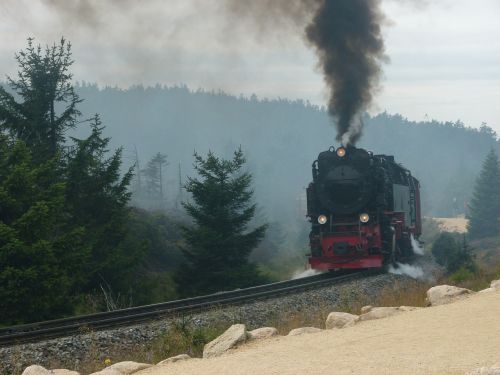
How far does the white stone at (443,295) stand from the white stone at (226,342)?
5211mm

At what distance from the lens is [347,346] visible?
33.6ft

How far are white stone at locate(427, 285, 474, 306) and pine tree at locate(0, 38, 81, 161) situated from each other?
15.0 metres

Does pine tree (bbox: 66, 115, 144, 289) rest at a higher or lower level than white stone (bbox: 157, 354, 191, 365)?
higher

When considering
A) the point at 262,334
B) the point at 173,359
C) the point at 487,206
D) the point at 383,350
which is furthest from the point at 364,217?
the point at 487,206

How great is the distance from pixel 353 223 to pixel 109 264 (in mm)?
8658

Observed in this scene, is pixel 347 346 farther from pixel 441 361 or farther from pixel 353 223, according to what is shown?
pixel 353 223

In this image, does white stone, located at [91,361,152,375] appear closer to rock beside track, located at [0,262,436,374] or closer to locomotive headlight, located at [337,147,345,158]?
rock beside track, located at [0,262,436,374]

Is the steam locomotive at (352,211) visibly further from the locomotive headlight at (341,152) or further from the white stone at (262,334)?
the white stone at (262,334)

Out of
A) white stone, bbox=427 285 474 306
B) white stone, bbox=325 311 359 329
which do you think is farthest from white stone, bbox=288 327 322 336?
white stone, bbox=427 285 474 306

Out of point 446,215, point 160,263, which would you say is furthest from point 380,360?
point 446,215

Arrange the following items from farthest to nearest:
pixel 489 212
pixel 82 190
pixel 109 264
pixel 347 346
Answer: pixel 489 212, pixel 82 190, pixel 109 264, pixel 347 346

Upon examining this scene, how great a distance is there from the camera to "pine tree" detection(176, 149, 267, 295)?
2534 centimetres

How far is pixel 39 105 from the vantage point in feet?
83.9

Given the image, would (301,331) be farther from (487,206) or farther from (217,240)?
(487,206)
